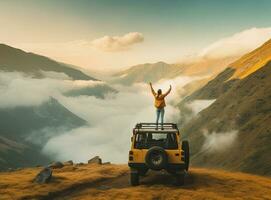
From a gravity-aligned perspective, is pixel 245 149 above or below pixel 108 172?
above

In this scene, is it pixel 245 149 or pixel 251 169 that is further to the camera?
pixel 245 149

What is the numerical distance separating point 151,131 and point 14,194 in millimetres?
10066

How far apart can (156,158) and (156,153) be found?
12.6 inches

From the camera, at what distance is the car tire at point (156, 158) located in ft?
83.7

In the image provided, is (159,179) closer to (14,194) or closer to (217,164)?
(14,194)

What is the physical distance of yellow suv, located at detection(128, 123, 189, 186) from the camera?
25656mm

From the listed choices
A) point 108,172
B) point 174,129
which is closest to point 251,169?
point 108,172

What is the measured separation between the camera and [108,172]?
37.8m

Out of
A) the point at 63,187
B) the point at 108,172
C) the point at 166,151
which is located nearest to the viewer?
the point at 166,151

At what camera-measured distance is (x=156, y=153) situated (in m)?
25.7

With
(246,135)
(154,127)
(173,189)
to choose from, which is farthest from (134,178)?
(246,135)

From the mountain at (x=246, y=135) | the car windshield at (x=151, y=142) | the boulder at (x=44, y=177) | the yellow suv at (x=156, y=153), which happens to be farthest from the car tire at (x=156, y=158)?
the mountain at (x=246, y=135)

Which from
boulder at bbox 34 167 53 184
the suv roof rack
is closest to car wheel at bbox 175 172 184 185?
the suv roof rack

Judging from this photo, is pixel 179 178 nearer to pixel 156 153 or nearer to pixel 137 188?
pixel 156 153
